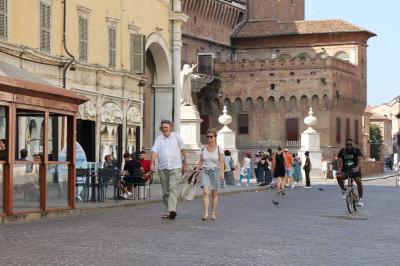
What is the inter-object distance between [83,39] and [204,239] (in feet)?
60.6

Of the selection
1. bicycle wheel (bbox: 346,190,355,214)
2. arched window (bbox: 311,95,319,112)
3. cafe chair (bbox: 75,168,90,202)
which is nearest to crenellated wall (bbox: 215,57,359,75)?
arched window (bbox: 311,95,319,112)

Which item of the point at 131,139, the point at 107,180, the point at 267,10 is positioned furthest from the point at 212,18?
the point at 107,180

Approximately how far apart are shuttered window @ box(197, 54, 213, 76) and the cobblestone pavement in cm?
6169

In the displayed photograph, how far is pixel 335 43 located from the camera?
292ft

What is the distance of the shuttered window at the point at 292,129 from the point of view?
271 feet

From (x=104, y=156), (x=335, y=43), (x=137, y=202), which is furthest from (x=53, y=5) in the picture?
(x=335, y=43)

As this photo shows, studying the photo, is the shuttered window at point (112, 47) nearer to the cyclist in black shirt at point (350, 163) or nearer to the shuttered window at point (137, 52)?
the shuttered window at point (137, 52)

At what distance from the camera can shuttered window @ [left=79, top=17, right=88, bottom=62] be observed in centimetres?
3203

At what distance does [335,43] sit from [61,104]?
70770 mm

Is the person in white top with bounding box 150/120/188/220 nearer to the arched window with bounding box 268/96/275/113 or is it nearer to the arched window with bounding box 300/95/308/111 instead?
the arched window with bounding box 300/95/308/111

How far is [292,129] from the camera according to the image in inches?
3278

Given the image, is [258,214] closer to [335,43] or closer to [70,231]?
[70,231]

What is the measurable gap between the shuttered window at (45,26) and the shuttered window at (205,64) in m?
53.5

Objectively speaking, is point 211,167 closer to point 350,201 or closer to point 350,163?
point 350,201
